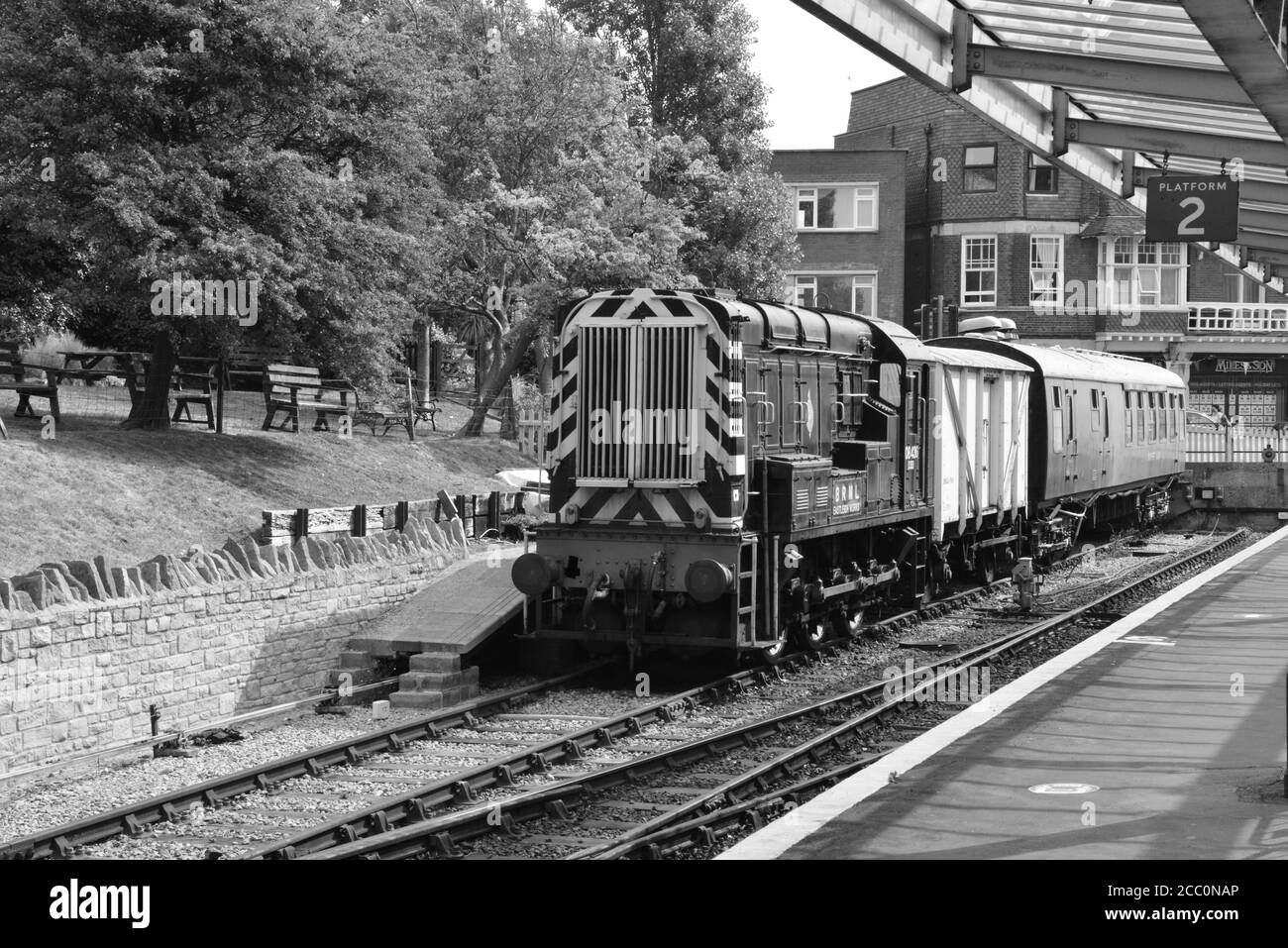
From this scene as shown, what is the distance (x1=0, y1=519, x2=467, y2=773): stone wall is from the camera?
40.5 feet

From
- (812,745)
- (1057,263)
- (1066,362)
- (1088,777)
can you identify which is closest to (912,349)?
(812,745)

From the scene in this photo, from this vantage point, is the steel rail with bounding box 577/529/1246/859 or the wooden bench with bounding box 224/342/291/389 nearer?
the steel rail with bounding box 577/529/1246/859

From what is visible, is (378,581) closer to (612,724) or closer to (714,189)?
(612,724)

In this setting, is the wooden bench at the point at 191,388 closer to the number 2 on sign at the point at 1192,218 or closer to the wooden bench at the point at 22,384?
the wooden bench at the point at 22,384

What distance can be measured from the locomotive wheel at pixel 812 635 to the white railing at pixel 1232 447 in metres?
27.9

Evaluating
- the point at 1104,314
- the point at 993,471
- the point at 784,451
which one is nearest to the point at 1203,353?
the point at 1104,314

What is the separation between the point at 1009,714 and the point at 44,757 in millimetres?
8364

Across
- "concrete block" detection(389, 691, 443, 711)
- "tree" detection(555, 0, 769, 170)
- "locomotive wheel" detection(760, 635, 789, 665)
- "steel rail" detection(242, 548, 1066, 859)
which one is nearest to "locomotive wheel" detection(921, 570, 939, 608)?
"steel rail" detection(242, 548, 1066, 859)

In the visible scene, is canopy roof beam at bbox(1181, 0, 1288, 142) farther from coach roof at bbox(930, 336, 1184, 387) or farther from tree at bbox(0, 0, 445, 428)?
tree at bbox(0, 0, 445, 428)

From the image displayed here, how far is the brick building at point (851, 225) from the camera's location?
154 feet

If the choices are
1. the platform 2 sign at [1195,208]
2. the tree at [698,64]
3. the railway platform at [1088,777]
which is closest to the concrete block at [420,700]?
the railway platform at [1088,777]

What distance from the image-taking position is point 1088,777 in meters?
8.83

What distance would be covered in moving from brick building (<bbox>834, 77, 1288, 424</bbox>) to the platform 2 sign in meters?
31.2
